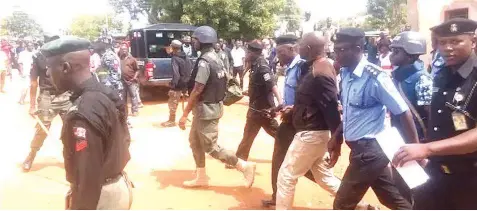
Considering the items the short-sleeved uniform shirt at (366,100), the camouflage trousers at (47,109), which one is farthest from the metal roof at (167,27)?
the short-sleeved uniform shirt at (366,100)

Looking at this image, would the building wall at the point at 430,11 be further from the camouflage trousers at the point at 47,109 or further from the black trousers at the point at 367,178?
the camouflage trousers at the point at 47,109

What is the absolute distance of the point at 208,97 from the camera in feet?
16.5

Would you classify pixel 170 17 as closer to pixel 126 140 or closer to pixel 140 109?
pixel 140 109

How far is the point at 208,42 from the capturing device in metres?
5.02

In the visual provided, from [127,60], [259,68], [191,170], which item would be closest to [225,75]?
[259,68]

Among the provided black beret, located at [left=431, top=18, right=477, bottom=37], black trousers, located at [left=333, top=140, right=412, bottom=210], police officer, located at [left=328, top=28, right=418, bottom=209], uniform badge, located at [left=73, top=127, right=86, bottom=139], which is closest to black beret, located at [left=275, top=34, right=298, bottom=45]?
police officer, located at [left=328, top=28, right=418, bottom=209]

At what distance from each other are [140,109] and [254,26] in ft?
38.3

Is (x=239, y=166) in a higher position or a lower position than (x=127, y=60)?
lower

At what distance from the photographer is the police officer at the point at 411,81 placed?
3680 mm

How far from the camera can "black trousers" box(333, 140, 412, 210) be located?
3.16 metres

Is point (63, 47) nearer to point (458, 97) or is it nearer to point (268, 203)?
point (458, 97)

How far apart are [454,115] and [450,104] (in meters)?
0.08

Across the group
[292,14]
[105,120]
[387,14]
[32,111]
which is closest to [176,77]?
[32,111]

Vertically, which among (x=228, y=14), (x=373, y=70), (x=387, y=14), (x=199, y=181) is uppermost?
(x=387, y=14)
